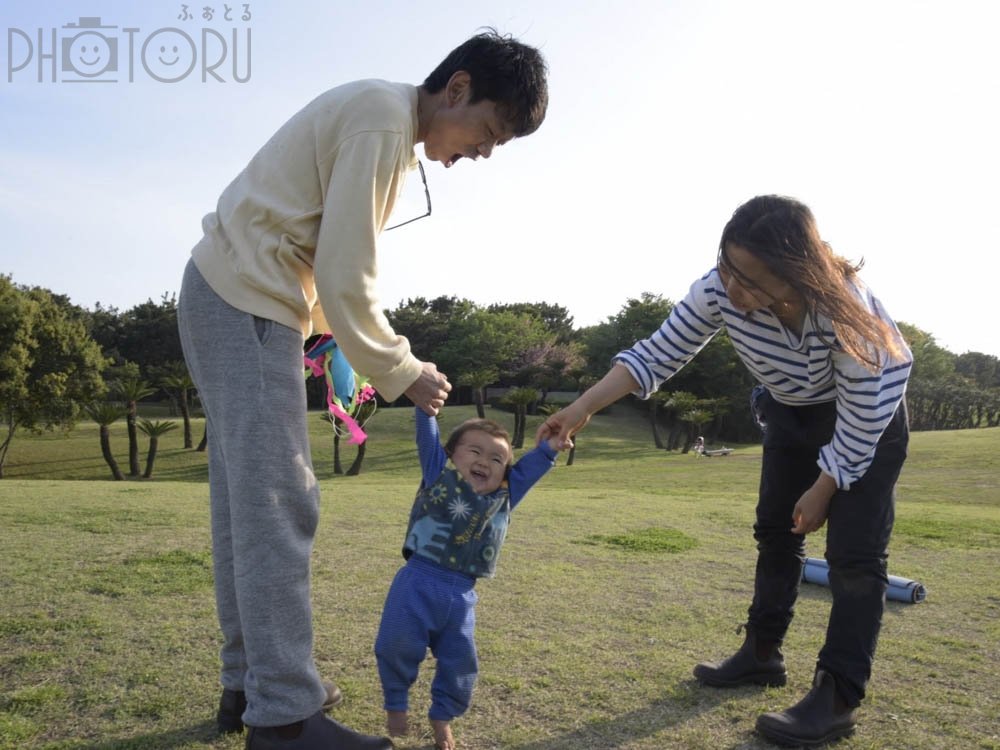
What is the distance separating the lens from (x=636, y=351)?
2.94 m

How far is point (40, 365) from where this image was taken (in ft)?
84.3

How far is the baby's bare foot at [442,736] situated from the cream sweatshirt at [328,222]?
3.21 feet

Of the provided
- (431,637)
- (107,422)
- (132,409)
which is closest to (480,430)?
(431,637)

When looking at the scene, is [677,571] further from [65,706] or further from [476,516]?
[65,706]

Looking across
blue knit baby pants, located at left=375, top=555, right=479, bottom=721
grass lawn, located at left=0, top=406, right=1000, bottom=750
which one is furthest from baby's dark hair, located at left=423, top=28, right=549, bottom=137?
grass lawn, located at left=0, top=406, right=1000, bottom=750

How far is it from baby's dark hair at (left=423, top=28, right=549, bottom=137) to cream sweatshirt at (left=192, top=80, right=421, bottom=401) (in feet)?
0.50

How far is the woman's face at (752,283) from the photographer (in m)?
2.38

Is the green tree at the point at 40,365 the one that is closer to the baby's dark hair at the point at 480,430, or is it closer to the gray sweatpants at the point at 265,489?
the baby's dark hair at the point at 480,430

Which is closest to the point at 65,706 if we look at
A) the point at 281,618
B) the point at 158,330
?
the point at 281,618

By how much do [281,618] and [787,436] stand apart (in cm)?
181

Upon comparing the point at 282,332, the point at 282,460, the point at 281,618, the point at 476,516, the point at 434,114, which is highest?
the point at 434,114

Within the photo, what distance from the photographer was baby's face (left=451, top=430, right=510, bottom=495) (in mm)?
2641

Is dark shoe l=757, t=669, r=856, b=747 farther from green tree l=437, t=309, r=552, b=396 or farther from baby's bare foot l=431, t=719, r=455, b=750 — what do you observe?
green tree l=437, t=309, r=552, b=396

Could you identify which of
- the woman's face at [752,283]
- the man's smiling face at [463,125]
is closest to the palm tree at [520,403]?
the woman's face at [752,283]
